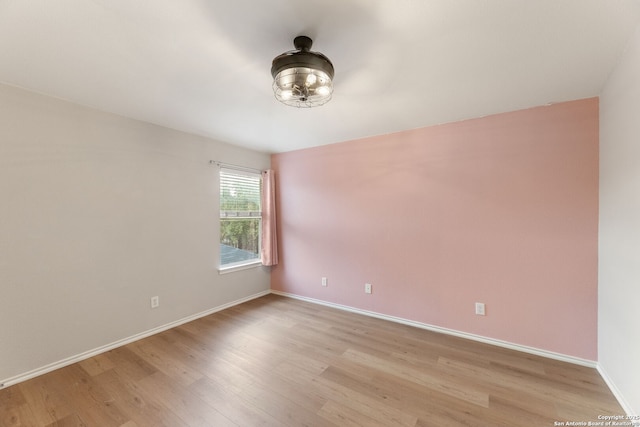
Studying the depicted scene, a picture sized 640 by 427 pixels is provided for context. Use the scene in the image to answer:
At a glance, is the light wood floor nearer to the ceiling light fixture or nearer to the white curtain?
the white curtain

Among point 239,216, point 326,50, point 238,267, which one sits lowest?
point 238,267

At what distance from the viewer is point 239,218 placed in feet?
12.8

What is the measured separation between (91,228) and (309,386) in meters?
2.44

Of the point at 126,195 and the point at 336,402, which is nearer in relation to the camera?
the point at 336,402

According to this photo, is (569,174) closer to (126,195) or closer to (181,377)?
(181,377)

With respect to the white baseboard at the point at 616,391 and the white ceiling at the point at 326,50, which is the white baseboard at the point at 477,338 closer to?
the white baseboard at the point at 616,391

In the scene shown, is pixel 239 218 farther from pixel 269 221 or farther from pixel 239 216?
pixel 269 221

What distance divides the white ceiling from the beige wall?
0.32 m

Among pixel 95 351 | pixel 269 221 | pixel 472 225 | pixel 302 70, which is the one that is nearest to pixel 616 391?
pixel 472 225

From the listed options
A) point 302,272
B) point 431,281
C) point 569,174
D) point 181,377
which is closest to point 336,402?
point 181,377

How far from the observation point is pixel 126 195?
105 inches

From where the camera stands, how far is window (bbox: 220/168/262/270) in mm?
3670

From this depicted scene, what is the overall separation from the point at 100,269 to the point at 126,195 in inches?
29.9

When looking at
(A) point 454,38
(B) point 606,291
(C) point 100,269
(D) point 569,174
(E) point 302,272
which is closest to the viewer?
(A) point 454,38
